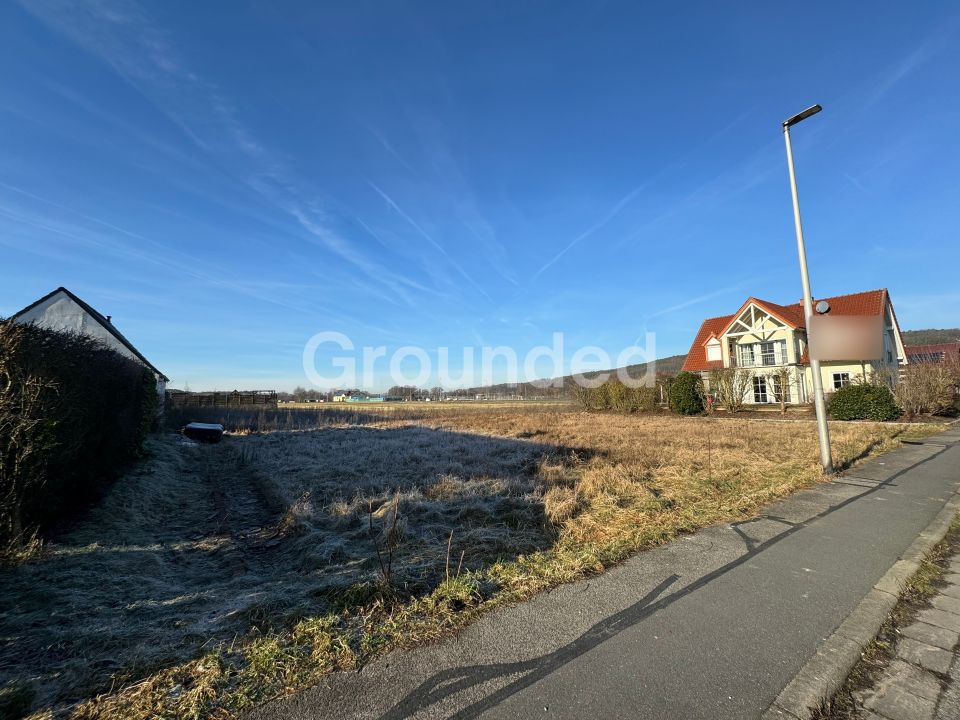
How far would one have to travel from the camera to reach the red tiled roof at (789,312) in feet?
87.0

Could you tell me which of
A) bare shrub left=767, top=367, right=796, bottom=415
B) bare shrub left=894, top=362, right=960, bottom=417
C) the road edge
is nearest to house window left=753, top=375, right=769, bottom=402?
bare shrub left=767, top=367, right=796, bottom=415

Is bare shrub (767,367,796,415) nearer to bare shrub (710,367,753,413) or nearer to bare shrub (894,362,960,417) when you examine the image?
bare shrub (710,367,753,413)

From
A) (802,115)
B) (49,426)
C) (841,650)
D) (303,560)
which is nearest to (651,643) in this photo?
(841,650)

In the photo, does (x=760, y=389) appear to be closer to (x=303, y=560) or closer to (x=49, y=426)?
(x=303, y=560)

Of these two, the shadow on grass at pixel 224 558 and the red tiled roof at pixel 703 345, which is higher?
the red tiled roof at pixel 703 345

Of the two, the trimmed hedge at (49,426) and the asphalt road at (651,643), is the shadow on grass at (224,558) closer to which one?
the trimmed hedge at (49,426)

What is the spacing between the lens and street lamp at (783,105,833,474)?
7496 mm

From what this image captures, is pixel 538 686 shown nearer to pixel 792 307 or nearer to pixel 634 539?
pixel 634 539

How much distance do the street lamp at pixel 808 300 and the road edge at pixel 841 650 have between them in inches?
157

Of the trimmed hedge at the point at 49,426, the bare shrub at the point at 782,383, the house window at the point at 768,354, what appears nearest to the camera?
the trimmed hedge at the point at 49,426

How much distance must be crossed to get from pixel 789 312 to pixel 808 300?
26325mm

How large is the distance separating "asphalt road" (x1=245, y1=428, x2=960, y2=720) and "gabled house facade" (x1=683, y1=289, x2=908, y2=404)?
24.0 meters

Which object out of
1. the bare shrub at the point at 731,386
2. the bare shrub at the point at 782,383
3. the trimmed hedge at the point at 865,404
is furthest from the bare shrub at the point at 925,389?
the bare shrub at the point at 731,386

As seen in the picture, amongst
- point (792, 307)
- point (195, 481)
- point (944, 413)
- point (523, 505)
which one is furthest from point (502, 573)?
point (792, 307)
